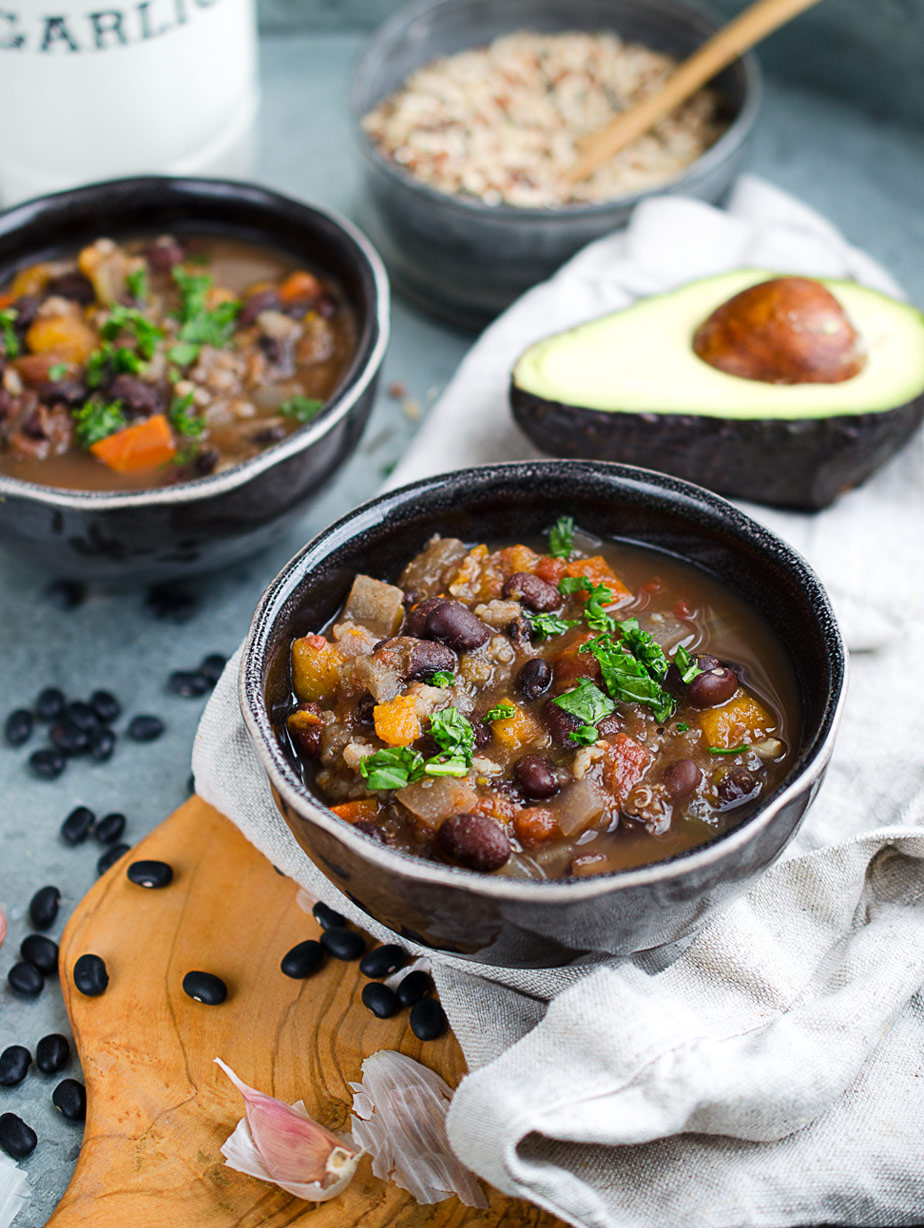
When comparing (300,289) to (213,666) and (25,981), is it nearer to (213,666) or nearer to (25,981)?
(213,666)

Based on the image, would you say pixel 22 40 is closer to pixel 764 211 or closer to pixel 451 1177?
pixel 764 211

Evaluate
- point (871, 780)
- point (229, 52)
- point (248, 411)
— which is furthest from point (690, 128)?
point (871, 780)

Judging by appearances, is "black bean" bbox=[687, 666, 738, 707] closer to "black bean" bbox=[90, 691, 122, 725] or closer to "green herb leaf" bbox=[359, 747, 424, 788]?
"green herb leaf" bbox=[359, 747, 424, 788]

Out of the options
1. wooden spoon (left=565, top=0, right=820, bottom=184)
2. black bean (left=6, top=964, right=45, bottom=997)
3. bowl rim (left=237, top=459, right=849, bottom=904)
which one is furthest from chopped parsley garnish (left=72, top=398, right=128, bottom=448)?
wooden spoon (left=565, top=0, right=820, bottom=184)

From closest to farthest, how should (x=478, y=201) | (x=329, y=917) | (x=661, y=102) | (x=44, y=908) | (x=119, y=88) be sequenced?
(x=329, y=917) → (x=44, y=908) → (x=119, y=88) → (x=478, y=201) → (x=661, y=102)

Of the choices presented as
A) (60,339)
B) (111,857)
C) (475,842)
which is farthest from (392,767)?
(60,339)

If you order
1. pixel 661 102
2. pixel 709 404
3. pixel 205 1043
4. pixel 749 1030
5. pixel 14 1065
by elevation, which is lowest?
pixel 14 1065
